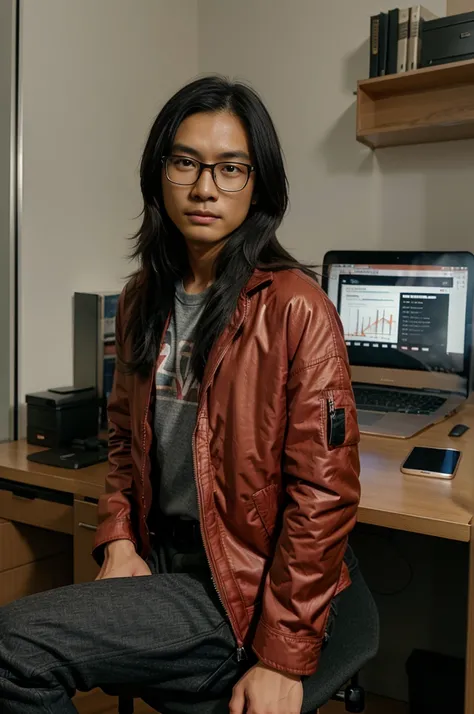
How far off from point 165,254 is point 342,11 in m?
1.40

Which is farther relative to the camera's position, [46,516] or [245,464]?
[46,516]

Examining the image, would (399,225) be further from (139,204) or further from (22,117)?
(22,117)

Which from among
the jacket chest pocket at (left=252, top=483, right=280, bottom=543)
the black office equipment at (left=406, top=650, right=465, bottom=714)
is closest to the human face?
the jacket chest pocket at (left=252, top=483, right=280, bottom=543)

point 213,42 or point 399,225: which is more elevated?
point 213,42

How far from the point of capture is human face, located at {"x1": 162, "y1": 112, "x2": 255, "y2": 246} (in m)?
1.16

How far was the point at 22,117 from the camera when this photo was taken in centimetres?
194

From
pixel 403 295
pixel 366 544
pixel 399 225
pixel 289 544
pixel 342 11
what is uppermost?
pixel 342 11

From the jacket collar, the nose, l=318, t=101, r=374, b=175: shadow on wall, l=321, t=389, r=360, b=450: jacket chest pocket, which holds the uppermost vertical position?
l=318, t=101, r=374, b=175: shadow on wall

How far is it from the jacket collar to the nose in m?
0.14

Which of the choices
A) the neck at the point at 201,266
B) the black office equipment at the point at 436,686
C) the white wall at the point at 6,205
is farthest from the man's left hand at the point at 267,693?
the white wall at the point at 6,205

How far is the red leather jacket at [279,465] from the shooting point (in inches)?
40.1

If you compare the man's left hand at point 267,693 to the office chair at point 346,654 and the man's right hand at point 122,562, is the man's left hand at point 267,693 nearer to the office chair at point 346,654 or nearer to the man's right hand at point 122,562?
the office chair at point 346,654

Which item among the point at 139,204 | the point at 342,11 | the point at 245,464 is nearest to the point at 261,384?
the point at 245,464

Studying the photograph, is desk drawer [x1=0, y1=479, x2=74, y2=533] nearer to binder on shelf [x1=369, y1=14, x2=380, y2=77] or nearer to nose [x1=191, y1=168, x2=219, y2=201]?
nose [x1=191, y1=168, x2=219, y2=201]
